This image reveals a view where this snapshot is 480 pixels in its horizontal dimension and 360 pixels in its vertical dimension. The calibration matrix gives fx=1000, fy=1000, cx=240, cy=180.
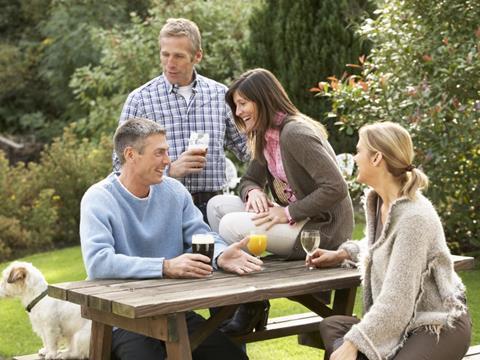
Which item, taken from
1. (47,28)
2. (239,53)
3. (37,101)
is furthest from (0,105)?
(239,53)

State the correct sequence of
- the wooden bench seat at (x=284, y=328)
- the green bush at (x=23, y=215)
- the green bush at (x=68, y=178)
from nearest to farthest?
the wooden bench seat at (x=284, y=328) → the green bush at (x=23, y=215) → the green bush at (x=68, y=178)

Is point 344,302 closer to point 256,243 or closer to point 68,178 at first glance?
point 256,243

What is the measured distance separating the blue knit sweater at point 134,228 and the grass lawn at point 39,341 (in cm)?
155

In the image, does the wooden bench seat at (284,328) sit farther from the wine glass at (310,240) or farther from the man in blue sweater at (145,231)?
the wine glass at (310,240)

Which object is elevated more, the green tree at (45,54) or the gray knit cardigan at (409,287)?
the green tree at (45,54)

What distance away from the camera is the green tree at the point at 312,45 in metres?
11.1

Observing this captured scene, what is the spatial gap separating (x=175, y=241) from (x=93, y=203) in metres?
0.49

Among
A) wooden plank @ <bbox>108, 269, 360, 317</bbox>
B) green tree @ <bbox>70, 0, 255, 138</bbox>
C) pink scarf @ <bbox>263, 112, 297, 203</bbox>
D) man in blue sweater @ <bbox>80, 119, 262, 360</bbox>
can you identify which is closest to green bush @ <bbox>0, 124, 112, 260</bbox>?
green tree @ <bbox>70, 0, 255, 138</bbox>

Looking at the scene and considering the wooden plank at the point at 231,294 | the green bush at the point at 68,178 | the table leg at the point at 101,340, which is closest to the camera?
the wooden plank at the point at 231,294

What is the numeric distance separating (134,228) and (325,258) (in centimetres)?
88

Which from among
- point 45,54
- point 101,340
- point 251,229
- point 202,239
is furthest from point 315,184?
point 45,54

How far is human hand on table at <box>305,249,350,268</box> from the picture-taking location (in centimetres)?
457

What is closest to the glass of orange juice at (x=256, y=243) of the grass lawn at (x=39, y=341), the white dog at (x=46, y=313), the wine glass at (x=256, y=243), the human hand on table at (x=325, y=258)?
the wine glass at (x=256, y=243)

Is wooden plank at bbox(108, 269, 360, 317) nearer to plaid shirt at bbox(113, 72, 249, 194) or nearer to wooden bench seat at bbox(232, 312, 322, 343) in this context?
wooden bench seat at bbox(232, 312, 322, 343)
